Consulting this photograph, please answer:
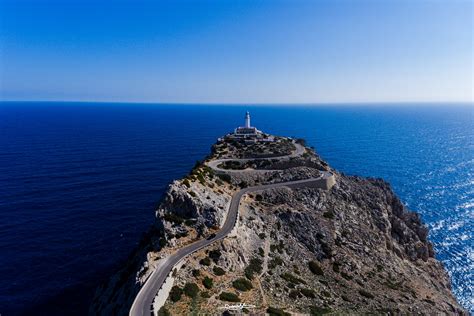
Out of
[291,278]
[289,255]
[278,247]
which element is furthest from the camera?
[278,247]

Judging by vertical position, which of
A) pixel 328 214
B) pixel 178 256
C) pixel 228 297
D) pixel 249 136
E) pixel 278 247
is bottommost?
pixel 278 247

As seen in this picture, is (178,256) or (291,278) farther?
(291,278)

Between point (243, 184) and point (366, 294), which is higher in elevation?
point (243, 184)

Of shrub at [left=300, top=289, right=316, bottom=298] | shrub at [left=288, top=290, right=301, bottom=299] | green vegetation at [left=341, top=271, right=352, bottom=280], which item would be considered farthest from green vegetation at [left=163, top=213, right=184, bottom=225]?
green vegetation at [left=341, top=271, right=352, bottom=280]

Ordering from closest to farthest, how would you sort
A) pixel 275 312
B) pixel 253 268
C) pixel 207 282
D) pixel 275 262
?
pixel 275 312, pixel 207 282, pixel 253 268, pixel 275 262

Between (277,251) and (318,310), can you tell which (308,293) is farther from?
(277,251)

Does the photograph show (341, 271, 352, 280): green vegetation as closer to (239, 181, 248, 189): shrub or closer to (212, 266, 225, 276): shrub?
(212, 266, 225, 276): shrub

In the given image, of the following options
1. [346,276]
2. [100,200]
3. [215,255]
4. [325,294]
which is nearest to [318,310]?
[325,294]

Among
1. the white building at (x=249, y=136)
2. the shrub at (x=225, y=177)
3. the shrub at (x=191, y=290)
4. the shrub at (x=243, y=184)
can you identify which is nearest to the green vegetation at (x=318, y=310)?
the shrub at (x=191, y=290)
